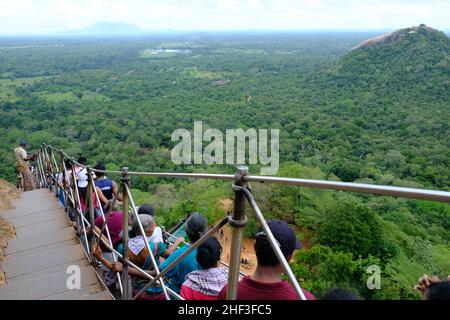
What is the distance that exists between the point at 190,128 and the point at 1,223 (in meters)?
47.1

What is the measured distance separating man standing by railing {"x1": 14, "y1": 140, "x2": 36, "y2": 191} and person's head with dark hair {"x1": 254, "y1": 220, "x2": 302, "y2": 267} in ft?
24.4

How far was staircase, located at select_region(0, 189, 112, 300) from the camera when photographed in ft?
9.54

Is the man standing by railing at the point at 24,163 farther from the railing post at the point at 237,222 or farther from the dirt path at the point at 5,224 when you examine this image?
the railing post at the point at 237,222

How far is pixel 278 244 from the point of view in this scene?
1.64 meters

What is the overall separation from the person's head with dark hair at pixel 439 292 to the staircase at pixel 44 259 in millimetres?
2306

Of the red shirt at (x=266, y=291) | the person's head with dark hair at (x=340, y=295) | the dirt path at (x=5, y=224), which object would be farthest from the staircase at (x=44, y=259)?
the person's head with dark hair at (x=340, y=295)

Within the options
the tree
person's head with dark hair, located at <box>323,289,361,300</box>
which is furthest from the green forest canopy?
Answer: person's head with dark hair, located at <box>323,289,361,300</box>

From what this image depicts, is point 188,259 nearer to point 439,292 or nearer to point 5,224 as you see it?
point 439,292

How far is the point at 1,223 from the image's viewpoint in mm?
4551

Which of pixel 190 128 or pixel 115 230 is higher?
pixel 115 230

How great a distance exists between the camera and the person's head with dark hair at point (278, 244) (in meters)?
1.61

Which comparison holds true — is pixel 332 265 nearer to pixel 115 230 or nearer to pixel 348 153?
pixel 115 230

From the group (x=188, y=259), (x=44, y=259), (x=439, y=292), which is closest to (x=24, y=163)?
(x=44, y=259)
